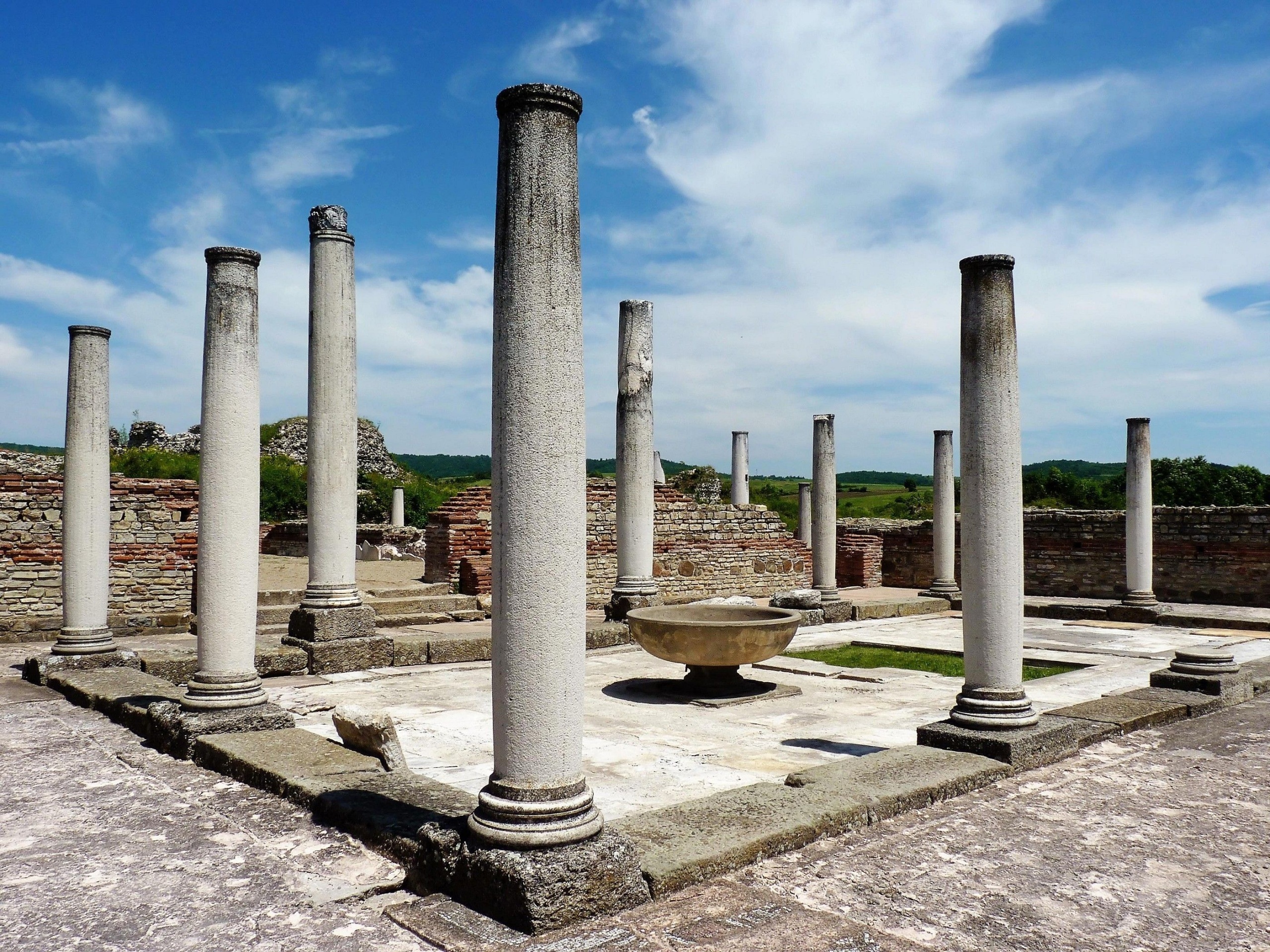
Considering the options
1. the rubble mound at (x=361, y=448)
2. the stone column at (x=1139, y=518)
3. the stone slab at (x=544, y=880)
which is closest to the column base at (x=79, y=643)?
the stone slab at (x=544, y=880)

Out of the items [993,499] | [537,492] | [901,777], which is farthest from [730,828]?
[993,499]

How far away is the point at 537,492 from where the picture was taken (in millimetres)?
3779

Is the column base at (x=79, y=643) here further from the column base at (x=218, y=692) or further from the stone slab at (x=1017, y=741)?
the stone slab at (x=1017, y=741)

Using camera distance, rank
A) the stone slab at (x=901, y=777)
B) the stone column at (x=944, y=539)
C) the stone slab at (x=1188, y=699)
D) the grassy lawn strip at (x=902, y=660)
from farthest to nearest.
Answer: the stone column at (x=944, y=539)
the grassy lawn strip at (x=902, y=660)
the stone slab at (x=1188, y=699)
the stone slab at (x=901, y=777)

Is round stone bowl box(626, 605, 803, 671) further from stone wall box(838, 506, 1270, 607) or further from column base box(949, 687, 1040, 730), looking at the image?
stone wall box(838, 506, 1270, 607)

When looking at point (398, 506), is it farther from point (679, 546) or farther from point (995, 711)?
point (995, 711)

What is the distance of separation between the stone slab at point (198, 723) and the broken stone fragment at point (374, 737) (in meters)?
0.79

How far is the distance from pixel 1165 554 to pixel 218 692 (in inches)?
750

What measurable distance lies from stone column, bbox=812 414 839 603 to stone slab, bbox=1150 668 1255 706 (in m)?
7.12

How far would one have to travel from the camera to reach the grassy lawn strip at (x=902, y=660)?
33.9 ft

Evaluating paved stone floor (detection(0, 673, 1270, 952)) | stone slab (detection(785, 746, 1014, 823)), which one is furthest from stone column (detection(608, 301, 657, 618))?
paved stone floor (detection(0, 673, 1270, 952))

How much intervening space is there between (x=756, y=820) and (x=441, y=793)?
1544 millimetres

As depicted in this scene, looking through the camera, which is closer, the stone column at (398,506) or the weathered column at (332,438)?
the weathered column at (332,438)

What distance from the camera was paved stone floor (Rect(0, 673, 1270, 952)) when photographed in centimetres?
337
